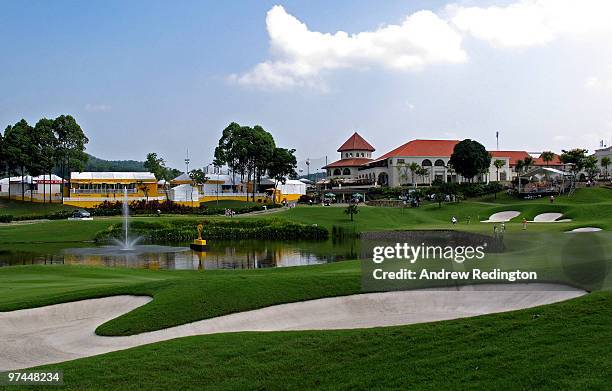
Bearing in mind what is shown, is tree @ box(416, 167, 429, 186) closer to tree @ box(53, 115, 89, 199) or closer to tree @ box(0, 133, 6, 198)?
tree @ box(53, 115, 89, 199)

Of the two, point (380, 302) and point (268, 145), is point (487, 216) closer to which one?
point (268, 145)

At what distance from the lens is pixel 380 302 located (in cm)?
1622

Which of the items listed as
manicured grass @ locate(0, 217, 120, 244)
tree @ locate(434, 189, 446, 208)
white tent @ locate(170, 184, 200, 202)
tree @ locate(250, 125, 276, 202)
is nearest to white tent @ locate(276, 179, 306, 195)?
tree @ locate(250, 125, 276, 202)

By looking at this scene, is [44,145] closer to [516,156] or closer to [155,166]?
[155,166]

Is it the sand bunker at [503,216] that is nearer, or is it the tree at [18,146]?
the sand bunker at [503,216]

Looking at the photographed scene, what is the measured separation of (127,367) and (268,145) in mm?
77826

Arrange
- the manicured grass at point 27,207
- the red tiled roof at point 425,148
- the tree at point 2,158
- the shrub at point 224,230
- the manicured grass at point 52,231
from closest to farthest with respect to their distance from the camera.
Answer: the manicured grass at point 52,231, the shrub at point 224,230, the manicured grass at point 27,207, the tree at point 2,158, the red tiled roof at point 425,148

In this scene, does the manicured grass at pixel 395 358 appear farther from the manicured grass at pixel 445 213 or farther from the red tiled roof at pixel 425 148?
the red tiled roof at pixel 425 148

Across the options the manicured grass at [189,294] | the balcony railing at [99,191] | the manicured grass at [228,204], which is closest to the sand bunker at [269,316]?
the manicured grass at [189,294]

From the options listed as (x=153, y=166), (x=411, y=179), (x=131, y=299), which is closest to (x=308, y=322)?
(x=131, y=299)

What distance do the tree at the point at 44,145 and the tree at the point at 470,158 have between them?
2421 inches

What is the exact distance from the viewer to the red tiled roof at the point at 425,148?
347ft

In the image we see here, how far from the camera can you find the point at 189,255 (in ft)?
135

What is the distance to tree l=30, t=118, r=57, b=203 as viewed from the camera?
7850cm
